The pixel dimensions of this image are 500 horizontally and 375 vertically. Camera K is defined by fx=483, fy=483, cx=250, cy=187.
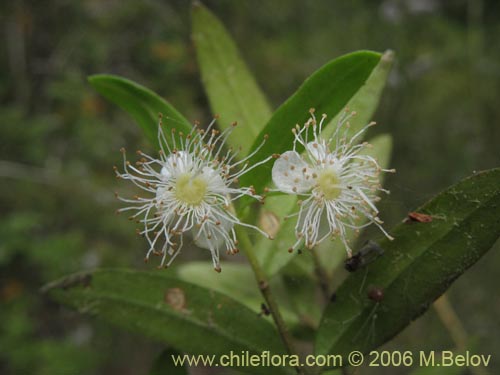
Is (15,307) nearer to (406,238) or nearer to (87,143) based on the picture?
(87,143)

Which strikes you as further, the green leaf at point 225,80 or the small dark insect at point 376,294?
the green leaf at point 225,80

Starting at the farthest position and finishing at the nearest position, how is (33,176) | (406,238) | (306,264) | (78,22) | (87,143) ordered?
(78,22), (87,143), (33,176), (306,264), (406,238)

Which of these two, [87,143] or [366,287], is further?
[87,143]

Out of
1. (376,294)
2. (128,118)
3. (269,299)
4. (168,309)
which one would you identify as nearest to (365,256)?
(376,294)

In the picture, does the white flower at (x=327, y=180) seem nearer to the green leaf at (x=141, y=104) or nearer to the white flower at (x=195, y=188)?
the white flower at (x=195, y=188)

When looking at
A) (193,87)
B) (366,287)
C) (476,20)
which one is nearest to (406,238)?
(366,287)

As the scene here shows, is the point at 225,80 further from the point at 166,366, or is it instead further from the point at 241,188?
the point at 166,366

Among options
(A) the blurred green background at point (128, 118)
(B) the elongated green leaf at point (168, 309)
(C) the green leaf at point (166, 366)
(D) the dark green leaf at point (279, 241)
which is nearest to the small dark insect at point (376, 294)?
(D) the dark green leaf at point (279, 241)

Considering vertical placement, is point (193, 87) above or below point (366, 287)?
above
